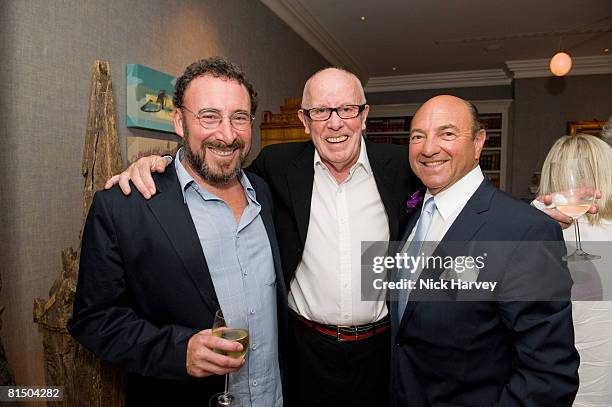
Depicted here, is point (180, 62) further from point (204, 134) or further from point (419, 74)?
point (419, 74)

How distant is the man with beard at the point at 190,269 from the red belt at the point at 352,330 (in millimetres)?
279

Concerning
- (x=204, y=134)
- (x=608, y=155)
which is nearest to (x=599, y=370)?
(x=608, y=155)

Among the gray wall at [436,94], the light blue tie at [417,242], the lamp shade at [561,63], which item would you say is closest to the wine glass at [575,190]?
the light blue tie at [417,242]

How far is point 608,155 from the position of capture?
169 cm

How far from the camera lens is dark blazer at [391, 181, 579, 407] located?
111 cm

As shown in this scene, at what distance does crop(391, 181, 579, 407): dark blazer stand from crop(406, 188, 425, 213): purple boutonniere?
309mm

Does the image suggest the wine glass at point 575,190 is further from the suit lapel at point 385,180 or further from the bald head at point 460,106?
the suit lapel at point 385,180

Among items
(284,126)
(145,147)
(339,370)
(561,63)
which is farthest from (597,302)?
(561,63)

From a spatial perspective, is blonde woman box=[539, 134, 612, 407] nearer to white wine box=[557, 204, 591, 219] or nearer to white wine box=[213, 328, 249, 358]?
white wine box=[557, 204, 591, 219]

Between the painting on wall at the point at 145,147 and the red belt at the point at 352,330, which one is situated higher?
the painting on wall at the point at 145,147

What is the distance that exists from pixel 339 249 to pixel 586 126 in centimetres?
693

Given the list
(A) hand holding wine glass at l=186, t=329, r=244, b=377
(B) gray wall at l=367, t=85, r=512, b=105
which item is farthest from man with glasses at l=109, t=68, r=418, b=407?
(B) gray wall at l=367, t=85, r=512, b=105

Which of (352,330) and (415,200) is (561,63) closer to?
(415,200)

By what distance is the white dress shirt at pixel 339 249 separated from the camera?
1.75m
